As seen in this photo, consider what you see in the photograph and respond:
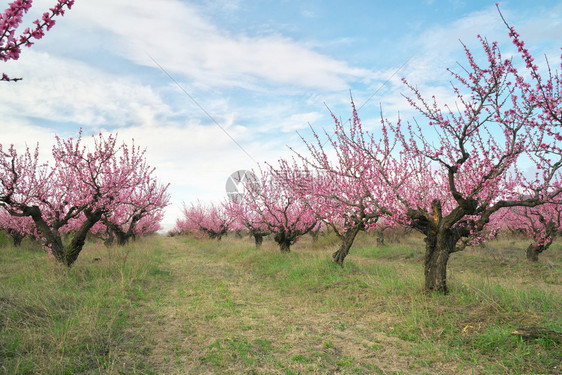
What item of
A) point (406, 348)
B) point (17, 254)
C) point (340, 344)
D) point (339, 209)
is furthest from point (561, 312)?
point (17, 254)

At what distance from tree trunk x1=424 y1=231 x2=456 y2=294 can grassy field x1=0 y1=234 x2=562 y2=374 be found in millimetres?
330

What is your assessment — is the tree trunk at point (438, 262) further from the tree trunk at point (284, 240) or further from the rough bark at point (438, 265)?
the tree trunk at point (284, 240)

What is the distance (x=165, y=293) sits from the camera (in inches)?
368

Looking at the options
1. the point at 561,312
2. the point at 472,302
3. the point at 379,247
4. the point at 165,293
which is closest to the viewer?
the point at 561,312

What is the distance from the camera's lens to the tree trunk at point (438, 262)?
7430 millimetres

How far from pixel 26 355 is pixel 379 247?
63.5ft

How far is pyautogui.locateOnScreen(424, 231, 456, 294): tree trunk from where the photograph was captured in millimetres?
7430

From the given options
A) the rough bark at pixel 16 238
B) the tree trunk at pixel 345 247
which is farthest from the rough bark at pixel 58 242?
the rough bark at pixel 16 238

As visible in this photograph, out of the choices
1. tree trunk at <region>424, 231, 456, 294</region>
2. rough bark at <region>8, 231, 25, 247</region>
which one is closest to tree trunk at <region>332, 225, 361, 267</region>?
tree trunk at <region>424, 231, 456, 294</region>

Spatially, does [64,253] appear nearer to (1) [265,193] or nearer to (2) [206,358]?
(2) [206,358]

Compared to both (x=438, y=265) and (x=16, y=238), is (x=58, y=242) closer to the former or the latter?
(x=438, y=265)

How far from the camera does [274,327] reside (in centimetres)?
648

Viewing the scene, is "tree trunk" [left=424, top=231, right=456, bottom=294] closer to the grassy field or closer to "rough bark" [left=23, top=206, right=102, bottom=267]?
the grassy field

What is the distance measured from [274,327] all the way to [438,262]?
13.3 feet
